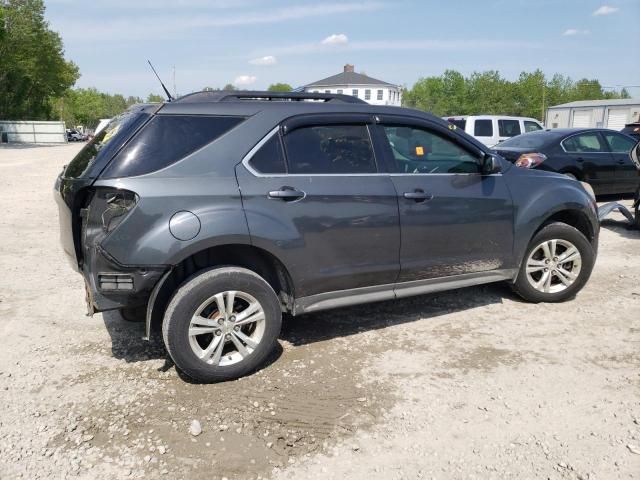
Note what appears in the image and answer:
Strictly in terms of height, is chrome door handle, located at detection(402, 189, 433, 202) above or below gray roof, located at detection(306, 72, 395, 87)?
below

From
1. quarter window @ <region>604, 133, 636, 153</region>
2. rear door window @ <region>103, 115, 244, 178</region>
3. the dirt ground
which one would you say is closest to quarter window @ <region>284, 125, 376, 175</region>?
rear door window @ <region>103, 115, 244, 178</region>

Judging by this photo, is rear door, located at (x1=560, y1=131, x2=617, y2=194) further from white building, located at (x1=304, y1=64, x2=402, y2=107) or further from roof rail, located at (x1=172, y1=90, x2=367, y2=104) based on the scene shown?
white building, located at (x1=304, y1=64, x2=402, y2=107)

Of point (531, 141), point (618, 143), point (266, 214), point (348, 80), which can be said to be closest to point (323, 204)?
point (266, 214)

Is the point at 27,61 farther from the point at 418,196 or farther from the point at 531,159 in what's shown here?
the point at 418,196

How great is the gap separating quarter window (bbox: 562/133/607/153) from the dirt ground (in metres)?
5.78

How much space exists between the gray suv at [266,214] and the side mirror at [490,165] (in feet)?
0.06

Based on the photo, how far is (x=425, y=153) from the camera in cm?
449

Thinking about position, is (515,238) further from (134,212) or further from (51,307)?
(51,307)

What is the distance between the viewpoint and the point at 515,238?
15.5ft

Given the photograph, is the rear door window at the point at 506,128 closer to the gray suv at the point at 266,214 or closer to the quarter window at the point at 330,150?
the gray suv at the point at 266,214

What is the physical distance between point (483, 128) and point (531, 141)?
6.44 metres

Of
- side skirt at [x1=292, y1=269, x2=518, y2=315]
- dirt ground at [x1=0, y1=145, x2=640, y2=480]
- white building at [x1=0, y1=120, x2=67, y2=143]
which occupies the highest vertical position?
white building at [x1=0, y1=120, x2=67, y2=143]

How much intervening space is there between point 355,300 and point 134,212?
172 centimetres

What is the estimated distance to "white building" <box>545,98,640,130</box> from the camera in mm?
50844
